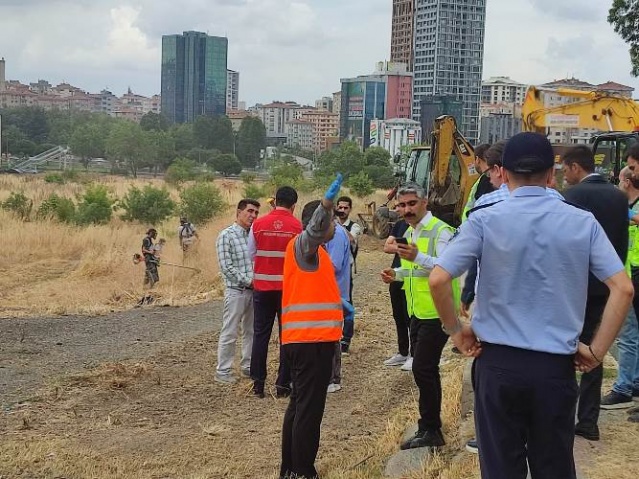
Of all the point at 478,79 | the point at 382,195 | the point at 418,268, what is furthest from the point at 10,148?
the point at 418,268

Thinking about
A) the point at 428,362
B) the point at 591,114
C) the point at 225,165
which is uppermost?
the point at 591,114

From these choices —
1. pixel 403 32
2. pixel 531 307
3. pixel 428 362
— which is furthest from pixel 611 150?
pixel 403 32

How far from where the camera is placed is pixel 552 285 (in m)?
3.31

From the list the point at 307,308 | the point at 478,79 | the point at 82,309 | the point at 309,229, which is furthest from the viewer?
the point at 478,79

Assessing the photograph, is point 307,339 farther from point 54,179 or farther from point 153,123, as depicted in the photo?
point 153,123

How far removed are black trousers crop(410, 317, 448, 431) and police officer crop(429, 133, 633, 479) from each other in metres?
2.00

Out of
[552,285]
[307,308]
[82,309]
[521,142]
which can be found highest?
[521,142]

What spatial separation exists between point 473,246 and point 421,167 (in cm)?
1721

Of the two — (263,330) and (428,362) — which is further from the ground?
(428,362)

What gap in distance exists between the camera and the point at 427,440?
18.1ft

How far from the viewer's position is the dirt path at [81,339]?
30.3 feet

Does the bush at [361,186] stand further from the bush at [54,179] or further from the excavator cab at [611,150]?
the bush at [54,179]

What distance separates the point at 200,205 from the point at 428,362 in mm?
23921

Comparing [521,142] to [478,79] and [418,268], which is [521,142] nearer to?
[418,268]
